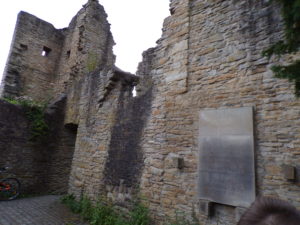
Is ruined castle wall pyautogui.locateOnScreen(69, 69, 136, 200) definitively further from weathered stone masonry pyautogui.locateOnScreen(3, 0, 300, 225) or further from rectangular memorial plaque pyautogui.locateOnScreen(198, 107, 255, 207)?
rectangular memorial plaque pyautogui.locateOnScreen(198, 107, 255, 207)

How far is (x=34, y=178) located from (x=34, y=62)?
6.63 meters

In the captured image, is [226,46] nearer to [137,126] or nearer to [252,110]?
[252,110]

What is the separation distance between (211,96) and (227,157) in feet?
3.62

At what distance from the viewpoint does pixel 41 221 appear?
511cm

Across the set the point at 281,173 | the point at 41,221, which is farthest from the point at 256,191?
the point at 41,221

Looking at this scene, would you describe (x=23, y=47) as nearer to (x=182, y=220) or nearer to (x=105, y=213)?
(x=105, y=213)

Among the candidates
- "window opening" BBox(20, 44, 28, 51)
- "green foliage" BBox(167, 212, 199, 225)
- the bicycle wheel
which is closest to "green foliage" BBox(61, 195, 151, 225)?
"green foliage" BBox(167, 212, 199, 225)

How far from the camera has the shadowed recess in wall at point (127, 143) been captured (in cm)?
517

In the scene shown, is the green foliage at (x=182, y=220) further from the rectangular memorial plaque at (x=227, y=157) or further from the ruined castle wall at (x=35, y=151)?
the ruined castle wall at (x=35, y=151)

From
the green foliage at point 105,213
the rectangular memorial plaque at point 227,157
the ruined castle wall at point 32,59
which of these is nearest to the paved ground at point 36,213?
the green foliage at point 105,213

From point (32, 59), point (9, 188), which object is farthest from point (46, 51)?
point (9, 188)

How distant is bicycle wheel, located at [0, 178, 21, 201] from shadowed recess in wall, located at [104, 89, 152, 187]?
11.2 ft

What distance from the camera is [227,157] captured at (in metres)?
3.65

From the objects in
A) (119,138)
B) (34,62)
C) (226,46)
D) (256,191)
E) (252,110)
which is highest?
(34,62)
